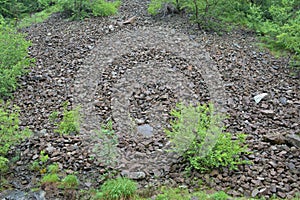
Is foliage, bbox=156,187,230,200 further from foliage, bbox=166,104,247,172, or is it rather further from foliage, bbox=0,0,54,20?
foliage, bbox=0,0,54,20

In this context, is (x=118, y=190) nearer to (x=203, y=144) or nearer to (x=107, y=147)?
(x=107, y=147)

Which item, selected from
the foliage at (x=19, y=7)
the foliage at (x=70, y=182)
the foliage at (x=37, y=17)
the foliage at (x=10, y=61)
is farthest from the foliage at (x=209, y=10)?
the foliage at (x=70, y=182)

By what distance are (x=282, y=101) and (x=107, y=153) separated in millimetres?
3272

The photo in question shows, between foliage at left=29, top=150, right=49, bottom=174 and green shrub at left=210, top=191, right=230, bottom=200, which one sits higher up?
foliage at left=29, top=150, right=49, bottom=174

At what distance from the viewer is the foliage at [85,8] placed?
10000 mm

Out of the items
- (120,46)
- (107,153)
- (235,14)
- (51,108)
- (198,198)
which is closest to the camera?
(198,198)

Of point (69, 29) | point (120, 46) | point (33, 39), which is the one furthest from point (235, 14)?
point (33, 39)

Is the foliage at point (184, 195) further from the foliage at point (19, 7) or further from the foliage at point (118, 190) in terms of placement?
the foliage at point (19, 7)

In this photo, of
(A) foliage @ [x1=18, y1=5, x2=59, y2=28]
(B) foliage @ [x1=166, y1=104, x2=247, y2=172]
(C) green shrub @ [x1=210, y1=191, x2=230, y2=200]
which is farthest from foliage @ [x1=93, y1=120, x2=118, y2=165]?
(A) foliage @ [x1=18, y1=5, x2=59, y2=28]

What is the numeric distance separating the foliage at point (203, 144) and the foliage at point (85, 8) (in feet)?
19.4

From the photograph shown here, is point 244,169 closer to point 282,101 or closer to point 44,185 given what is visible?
point 282,101

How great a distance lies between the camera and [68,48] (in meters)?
8.38

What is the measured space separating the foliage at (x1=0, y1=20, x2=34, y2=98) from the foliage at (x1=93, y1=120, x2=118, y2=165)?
8.02ft

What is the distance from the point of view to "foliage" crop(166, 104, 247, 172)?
15.6 feet
